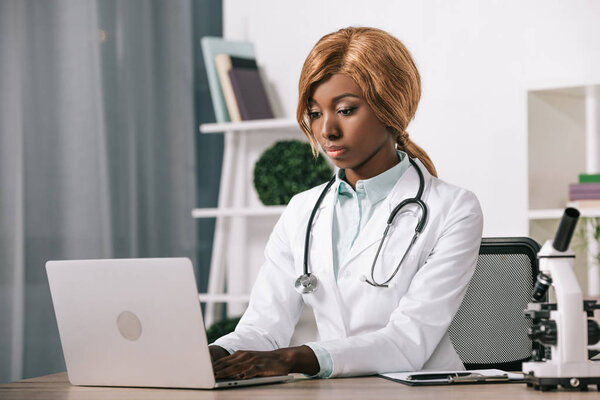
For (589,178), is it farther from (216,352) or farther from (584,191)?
(216,352)

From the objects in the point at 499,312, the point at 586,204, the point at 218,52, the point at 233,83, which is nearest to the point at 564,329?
the point at 499,312

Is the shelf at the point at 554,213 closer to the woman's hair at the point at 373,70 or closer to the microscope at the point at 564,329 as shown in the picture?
the woman's hair at the point at 373,70

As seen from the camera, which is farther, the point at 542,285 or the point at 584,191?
the point at 584,191

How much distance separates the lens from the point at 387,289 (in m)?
1.74

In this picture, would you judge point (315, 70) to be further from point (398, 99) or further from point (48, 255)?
point (48, 255)

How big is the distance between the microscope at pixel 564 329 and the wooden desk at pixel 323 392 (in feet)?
0.08

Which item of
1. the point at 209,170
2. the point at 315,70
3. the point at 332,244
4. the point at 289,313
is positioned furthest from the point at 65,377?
the point at 209,170

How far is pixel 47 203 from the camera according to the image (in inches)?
129

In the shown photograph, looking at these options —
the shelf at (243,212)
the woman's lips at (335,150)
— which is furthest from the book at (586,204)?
the woman's lips at (335,150)

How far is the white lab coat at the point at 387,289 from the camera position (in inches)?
64.2

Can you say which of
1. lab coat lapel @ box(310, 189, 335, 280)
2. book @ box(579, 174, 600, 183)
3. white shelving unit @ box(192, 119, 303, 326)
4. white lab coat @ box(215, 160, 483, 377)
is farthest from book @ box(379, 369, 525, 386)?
white shelving unit @ box(192, 119, 303, 326)

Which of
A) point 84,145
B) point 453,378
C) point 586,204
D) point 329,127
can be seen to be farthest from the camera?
point 84,145

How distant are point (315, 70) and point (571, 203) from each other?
157 centimetres

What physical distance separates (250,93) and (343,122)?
2.14m
